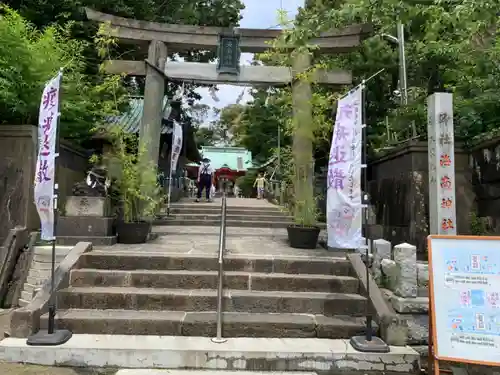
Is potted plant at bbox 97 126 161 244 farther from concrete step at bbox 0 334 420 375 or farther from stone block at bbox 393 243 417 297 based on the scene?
stone block at bbox 393 243 417 297

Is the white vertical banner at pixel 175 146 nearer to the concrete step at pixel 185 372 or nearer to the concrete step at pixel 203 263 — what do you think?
the concrete step at pixel 203 263

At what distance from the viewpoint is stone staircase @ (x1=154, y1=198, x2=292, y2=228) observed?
36.3 feet

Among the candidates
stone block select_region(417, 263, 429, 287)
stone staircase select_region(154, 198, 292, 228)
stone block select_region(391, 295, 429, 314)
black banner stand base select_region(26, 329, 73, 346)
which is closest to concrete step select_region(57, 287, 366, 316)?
stone block select_region(391, 295, 429, 314)

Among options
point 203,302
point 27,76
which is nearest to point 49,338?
point 203,302

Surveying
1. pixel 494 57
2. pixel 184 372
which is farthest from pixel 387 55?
pixel 184 372

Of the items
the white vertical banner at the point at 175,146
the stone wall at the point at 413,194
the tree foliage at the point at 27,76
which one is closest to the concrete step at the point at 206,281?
the stone wall at the point at 413,194

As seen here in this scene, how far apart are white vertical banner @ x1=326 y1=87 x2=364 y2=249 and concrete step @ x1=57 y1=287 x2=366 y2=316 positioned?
0.90m

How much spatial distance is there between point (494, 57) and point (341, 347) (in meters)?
6.34

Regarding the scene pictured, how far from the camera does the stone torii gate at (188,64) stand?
1011cm

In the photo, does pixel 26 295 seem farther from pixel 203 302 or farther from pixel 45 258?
pixel 203 302

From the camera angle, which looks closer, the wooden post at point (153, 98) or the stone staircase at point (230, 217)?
the wooden post at point (153, 98)

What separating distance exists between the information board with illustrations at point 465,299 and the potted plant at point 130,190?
5328 millimetres

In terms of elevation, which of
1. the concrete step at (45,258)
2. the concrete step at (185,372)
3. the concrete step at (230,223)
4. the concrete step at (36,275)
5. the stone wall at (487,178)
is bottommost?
the concrete step at (185,372)

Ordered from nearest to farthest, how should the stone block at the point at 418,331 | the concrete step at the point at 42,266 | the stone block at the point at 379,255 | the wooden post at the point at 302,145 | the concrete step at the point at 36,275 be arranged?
the stone block at the point at 418,331 < the stone block at the point at 379,255 < the concrete step at the point at 36,275 < the concrete step at the point at 42,266 < the wooden post at the point at 302,145
